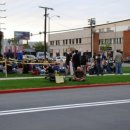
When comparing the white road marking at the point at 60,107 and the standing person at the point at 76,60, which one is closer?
the white road marking at the point at 60,107

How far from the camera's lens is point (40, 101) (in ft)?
46.0

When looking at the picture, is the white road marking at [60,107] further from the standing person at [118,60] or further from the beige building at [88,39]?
the beige building at [88,39]

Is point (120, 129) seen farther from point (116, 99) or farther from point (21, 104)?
point (116, 99)

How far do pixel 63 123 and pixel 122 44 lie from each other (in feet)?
299

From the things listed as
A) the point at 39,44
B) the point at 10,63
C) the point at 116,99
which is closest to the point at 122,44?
the point at 39,44

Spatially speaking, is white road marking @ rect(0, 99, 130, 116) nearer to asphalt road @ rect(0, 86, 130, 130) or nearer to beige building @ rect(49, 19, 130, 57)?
asphalt road @ rect(0, 86, 130, 130)

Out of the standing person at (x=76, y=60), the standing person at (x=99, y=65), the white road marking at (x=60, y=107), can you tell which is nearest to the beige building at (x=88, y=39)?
the standing person at (x=99, y=65)

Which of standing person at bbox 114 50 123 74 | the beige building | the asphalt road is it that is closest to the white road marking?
the asphalt road

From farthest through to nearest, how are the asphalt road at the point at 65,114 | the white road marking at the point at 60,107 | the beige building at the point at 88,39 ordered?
the beige building at the point at 88,39 → the white road marking at the point at 60,107 → the asphalt road at the point at 65,114

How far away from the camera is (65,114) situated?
11.0 metres

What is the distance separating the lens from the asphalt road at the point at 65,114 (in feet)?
30.4

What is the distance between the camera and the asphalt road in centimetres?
926

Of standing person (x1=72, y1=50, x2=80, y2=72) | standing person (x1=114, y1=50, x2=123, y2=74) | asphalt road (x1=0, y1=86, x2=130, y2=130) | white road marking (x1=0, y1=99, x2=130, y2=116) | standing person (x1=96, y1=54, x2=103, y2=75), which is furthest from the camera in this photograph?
standing person (x1=114, y1=50, x2=123, y2=74)

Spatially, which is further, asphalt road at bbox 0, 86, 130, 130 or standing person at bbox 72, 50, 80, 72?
standing person at bbox 72, 50, 80, 72
